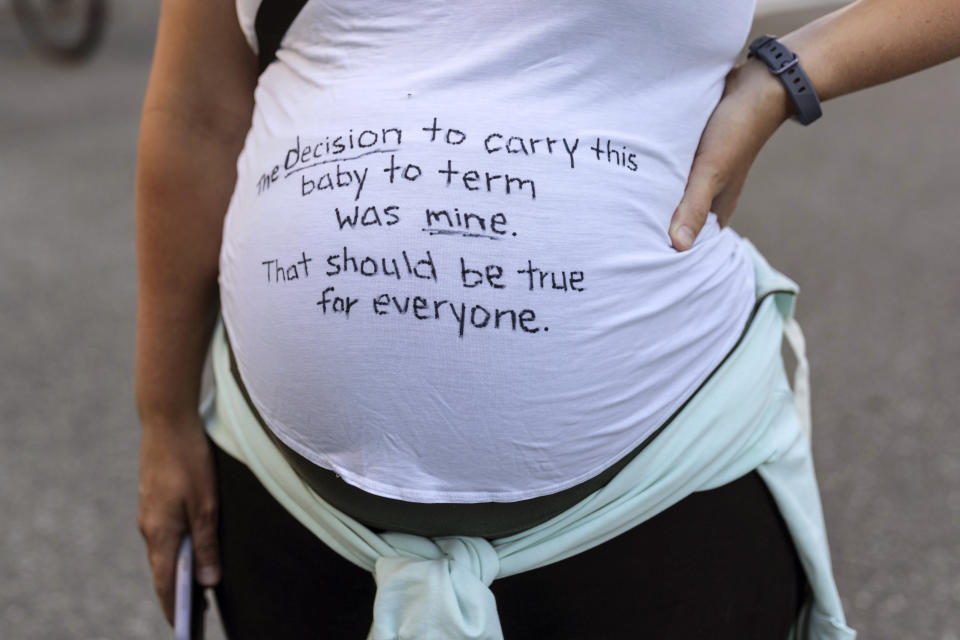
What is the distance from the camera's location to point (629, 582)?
0.91m

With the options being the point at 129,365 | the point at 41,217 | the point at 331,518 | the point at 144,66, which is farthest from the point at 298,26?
the point at 144,66

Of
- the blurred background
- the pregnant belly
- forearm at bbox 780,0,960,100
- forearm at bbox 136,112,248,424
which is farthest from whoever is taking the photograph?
the blurred background

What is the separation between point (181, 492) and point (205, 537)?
61mm

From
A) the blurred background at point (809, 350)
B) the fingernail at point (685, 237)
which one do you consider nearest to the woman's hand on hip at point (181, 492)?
the fingernail at point (685, 237)

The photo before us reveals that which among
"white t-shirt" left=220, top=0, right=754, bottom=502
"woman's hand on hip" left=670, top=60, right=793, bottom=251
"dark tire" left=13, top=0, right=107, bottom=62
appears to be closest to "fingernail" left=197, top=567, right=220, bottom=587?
"white t-shirt" left=220, top=0, right=754, bottom=502

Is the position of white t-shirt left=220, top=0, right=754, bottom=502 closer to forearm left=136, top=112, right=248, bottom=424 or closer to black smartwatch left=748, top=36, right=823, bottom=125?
black smartwatch left=748, top=36, right=823, bottom=125

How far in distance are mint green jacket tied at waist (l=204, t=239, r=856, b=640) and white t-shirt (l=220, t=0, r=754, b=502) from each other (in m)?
0.04

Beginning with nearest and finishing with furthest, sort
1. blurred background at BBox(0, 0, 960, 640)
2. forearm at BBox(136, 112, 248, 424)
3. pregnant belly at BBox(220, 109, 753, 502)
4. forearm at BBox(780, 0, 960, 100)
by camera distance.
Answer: pregnant belly at BBox(220, 109, 753, 502), forearm at BBox(780, 0, 960, 100), forearm at BBox(136, 112, 248, 424), blurred background at BBox(0, 0, 960, 640)

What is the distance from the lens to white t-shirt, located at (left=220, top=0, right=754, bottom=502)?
0.81m

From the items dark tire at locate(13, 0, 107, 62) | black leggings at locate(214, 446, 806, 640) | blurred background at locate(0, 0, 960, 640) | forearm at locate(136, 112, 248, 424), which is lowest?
blurred background at locate(0, 0, 960, 640)

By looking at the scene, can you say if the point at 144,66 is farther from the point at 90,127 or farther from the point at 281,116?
the point at 281,116

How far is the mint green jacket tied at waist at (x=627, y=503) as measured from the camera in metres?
0.86

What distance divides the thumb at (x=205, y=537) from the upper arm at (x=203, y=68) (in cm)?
44

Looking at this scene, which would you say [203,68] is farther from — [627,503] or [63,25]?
[63,25]
